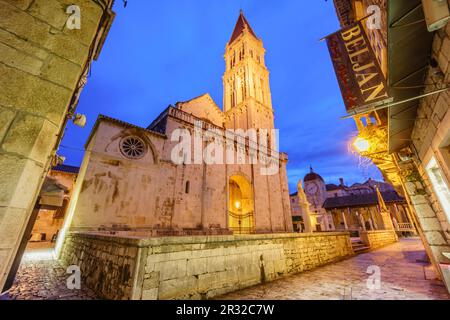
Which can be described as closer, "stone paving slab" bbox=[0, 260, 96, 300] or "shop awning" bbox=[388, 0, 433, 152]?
"shop awning" bbox=[388, 0, 433, 152]

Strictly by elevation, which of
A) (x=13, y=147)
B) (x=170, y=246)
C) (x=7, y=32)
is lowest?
(x=170, y=246)

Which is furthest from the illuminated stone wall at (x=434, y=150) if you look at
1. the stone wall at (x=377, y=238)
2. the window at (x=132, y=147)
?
the window at (x=132, y=147)

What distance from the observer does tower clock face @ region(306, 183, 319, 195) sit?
A: 4162 centimetres

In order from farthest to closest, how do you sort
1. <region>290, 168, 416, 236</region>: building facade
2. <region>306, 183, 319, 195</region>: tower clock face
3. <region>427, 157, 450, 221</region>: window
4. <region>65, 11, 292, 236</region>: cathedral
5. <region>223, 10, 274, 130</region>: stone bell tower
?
<region>306, 183, 319, 195</region>: tower clock face < <region>290, 168, 416, 236</region>: building facade < <region>223, 10, 274, 130</region>: stone bell tower < <region>65, 11, 292, 236</region>: cathedral < <region>427, 157, 450, 221</region>: window

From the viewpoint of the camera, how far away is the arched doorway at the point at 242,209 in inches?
664

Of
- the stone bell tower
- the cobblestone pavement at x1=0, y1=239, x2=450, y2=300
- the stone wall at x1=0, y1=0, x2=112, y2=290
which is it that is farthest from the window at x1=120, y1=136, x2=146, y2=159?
the stone bell tower

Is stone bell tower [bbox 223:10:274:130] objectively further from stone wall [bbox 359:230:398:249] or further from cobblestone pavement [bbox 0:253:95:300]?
cobblestone pavement [bbox 0:253:95:300]

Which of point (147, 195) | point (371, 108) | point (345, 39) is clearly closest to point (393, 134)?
point (371, 108)

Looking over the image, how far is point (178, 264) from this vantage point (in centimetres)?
399

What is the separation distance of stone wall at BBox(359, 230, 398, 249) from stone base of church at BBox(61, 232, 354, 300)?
35.1ft

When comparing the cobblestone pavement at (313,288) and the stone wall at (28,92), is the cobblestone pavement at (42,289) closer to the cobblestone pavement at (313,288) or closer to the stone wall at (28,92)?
the cobblestone pavement at (313,288)

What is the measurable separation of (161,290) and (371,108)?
18.2 ft

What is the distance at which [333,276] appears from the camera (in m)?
5.95
